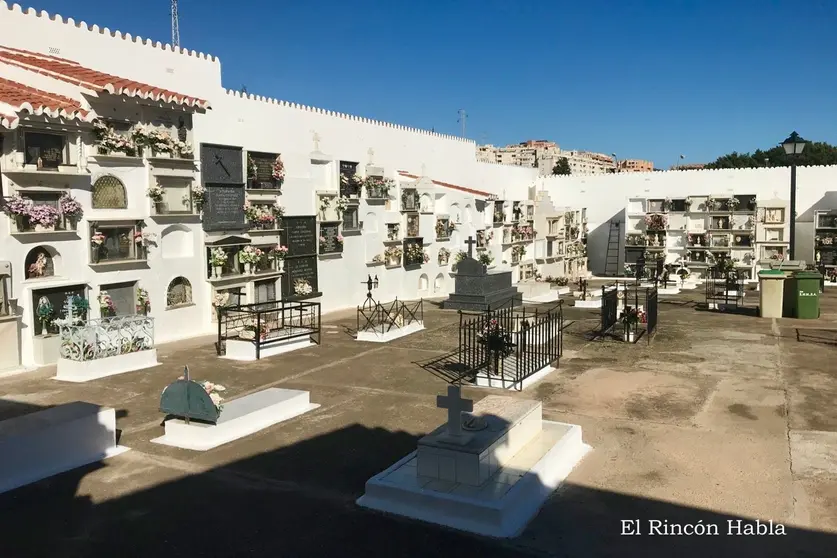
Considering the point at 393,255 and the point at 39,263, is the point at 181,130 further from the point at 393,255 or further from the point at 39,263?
the point at 393,255

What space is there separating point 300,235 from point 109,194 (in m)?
6.52

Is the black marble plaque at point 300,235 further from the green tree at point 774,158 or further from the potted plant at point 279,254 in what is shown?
the green tree at point 774,158

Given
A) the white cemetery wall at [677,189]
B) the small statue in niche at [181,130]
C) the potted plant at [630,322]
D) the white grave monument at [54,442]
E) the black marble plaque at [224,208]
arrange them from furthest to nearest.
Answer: the white cemetery wall at [677,189] → the black marble plaque at [224,208] → the small statue in niche at [181,130] → the potted plant at [630,322] → the white grave monument at [54,442]

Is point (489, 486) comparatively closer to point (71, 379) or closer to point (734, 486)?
point (734, 486)

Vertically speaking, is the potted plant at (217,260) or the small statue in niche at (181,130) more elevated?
the small statue in niche at (181,130)

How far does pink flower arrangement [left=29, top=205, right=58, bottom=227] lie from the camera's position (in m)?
12.8

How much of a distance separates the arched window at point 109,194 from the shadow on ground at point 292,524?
27.3 feet

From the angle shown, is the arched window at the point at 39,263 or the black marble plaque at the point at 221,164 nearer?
the arched window at the point at 39,263

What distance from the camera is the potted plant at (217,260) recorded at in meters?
16.8

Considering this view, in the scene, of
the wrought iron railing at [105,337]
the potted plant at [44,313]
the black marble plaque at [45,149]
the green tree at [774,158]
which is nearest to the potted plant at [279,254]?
the wrought iron railing at [105,337]

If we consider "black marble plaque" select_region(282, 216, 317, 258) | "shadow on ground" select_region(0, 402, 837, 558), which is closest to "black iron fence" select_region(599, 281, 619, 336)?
"black marble plaque" select_region(282, 216, 317, 258)

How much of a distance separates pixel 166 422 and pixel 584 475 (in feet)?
17.5

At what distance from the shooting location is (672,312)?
20.4 meters

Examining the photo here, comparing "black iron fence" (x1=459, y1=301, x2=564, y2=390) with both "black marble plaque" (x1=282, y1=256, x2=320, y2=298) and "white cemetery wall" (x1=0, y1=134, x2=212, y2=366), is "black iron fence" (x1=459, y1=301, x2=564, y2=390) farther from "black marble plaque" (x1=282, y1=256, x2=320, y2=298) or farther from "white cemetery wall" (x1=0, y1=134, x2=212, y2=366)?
"black marble plaque" (x1=282, y1=256, x2=320, y2=298)
